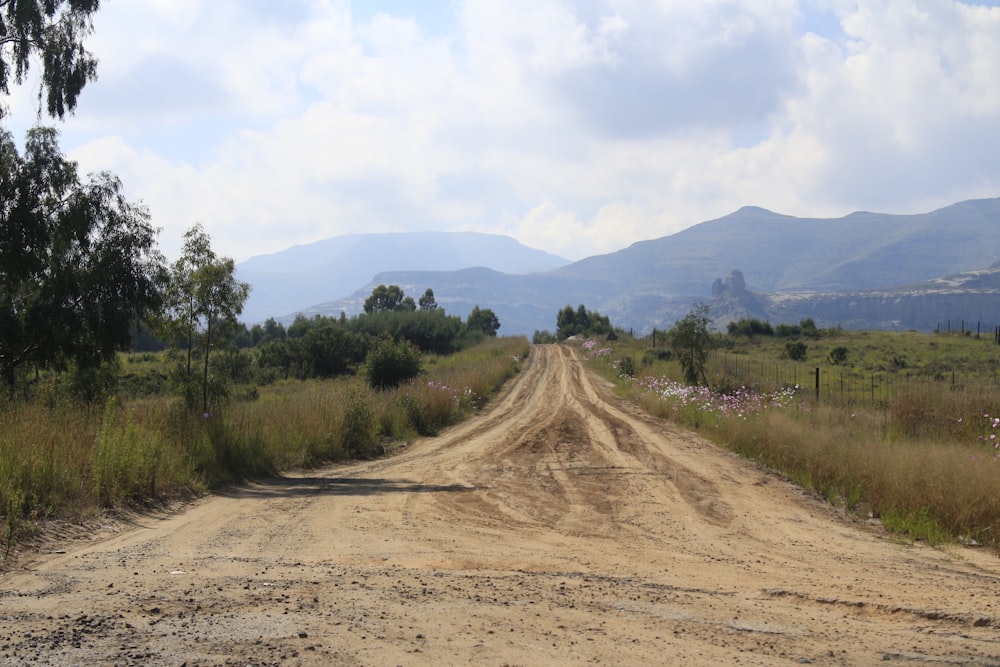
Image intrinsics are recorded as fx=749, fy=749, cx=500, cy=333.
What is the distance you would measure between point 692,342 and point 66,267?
20.2 metres

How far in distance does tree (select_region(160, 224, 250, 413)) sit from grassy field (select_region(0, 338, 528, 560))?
68.9 inches

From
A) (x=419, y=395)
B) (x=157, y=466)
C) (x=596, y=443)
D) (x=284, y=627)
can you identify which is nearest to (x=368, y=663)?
(x=284, y=627)

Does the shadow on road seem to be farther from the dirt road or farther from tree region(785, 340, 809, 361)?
tree region(785, 340, 809, 361)

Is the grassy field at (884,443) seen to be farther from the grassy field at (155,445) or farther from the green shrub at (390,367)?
the green shrub at (390,367)

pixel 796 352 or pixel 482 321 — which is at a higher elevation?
pixel 482 321

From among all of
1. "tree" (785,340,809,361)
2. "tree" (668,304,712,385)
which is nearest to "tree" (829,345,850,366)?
"tree" (785,340,809,361)

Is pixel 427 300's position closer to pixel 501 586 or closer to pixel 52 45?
pixel 52 45

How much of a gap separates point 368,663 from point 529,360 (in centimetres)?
5110

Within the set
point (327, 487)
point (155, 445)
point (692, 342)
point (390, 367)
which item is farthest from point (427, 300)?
point (155, 445)

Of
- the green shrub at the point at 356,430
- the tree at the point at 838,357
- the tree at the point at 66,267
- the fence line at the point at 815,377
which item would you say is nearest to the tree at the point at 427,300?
the tree at the point at 838,357

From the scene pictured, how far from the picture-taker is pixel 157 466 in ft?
33.5

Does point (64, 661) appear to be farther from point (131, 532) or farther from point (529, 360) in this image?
point (529, 360)

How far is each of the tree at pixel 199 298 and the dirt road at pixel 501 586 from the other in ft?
18.9

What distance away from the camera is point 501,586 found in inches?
237
